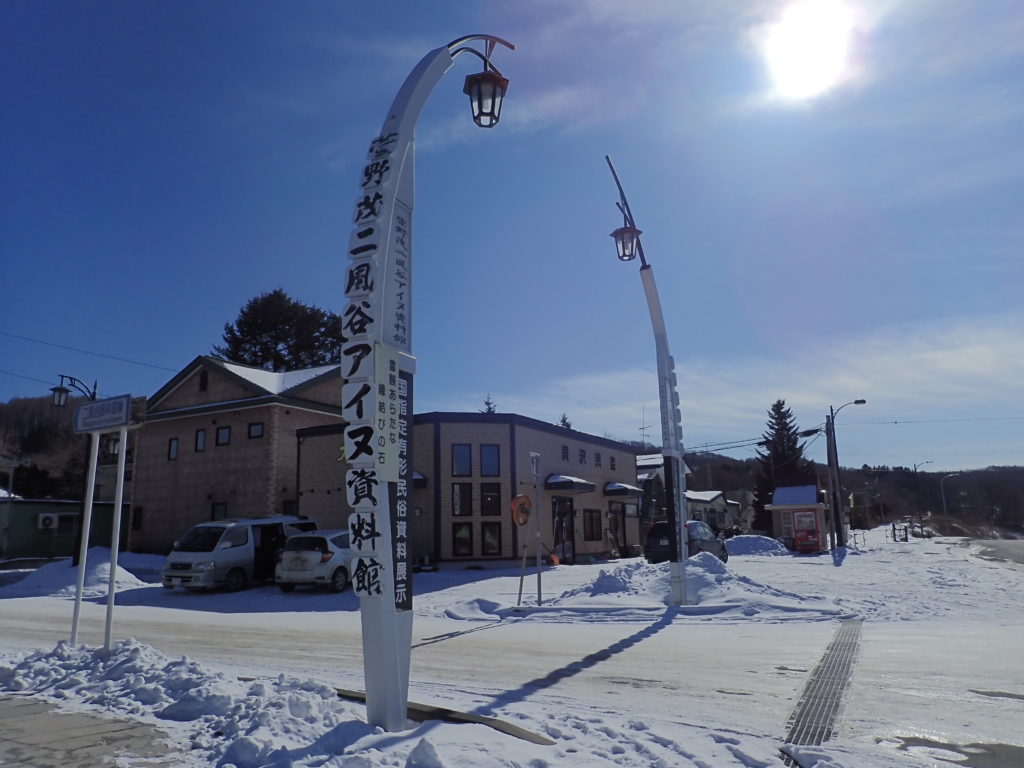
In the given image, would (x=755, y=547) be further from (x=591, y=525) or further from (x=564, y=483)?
(x=564, y=483)

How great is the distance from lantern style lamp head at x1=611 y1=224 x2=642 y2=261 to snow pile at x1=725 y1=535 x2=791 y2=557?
26.3 meters

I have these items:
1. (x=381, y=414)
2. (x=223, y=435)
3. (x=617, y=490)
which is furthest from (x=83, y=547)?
(x=617, y=490)

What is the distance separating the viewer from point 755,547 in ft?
130

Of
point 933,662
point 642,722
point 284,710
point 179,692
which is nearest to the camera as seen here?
point 284,710

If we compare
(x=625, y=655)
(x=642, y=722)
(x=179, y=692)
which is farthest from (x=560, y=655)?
(x=179, y=692)

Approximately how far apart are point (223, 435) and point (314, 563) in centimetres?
1519

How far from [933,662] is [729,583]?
7593mm

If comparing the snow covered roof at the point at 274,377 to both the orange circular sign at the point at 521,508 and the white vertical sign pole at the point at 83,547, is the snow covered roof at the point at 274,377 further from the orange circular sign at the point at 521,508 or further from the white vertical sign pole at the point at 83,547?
the white vertical sign pole at the point at 83,547

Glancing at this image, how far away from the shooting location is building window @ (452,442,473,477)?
27.5 metres

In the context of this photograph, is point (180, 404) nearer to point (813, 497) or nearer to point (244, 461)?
point (244, 461)

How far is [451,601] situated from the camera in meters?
17.6

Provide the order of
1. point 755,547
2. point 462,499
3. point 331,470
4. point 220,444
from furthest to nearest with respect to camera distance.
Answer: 1. point 755,547
2. point 220,444
3. point 331,470
4. point 462,499

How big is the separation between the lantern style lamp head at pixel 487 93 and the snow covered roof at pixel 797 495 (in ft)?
119

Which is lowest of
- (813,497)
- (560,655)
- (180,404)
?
(560,655)
